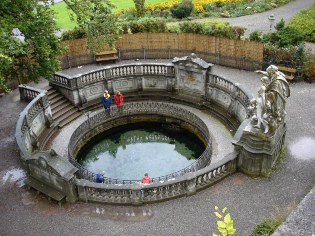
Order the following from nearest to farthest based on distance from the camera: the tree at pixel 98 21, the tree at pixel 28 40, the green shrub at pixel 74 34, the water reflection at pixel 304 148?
Answer: the tree at pixel 28 40 < the water reflection at pixel 304 148 < the tree at pixel 98 21 < the green shrub at pixel 74 34

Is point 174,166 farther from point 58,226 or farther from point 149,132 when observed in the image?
point 58,226

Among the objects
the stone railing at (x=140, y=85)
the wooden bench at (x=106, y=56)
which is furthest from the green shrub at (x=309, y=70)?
the wooden bench at (x=106, y=56)

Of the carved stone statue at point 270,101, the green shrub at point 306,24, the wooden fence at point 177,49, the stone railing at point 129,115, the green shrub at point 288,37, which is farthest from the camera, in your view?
the green shrub at point 306,24

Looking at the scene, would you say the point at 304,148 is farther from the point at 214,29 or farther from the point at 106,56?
the point at 106,56

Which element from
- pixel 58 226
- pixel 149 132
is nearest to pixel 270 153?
pixel 58 226

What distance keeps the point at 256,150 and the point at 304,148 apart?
349cm

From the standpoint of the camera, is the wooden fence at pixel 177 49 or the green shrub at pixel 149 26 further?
the green shrub at pixel 149 26

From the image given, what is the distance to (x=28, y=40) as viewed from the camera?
65.0 ft

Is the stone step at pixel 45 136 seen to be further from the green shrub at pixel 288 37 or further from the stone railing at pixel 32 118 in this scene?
the green shrub at pixel 288 37

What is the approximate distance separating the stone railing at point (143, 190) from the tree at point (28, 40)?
6.48m

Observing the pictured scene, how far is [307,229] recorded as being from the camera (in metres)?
9.62

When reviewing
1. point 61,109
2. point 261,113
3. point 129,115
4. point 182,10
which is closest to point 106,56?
point 129,115

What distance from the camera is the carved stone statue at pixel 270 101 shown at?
16062mm

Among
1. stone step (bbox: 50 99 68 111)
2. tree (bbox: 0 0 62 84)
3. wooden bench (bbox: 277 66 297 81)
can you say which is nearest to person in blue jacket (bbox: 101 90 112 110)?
stone step (bbox: 50 99 68 111)
